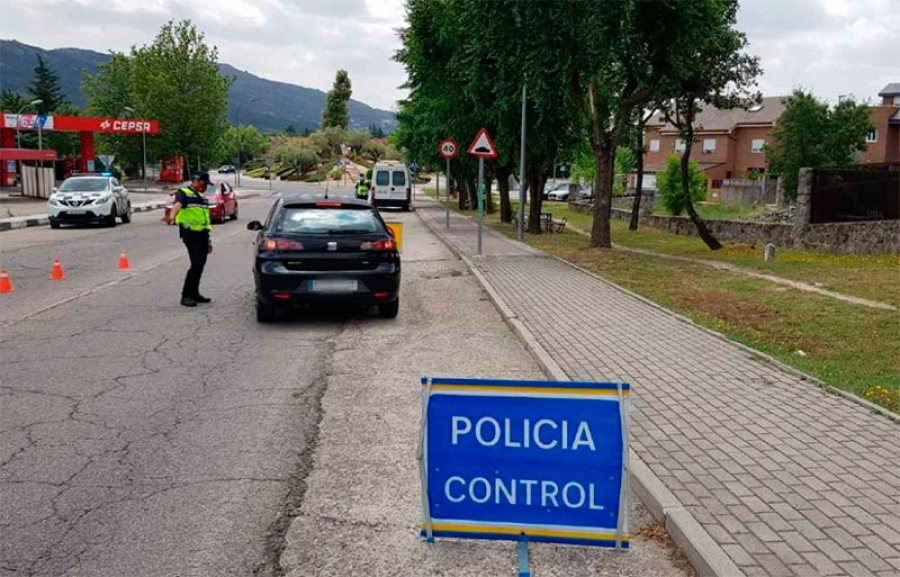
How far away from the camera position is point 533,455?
12.0 feet

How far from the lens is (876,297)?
12570 millimetres

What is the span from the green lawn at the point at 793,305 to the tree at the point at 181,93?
43.6 meters

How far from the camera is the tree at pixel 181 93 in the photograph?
5766cm

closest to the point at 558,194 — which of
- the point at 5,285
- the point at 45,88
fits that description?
the point at 5,285

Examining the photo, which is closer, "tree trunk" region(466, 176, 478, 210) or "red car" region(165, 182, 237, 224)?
"red car" region(165, 182, 237, 224)

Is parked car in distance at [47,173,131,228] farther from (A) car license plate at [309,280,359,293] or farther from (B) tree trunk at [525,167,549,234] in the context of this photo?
(A) car license plate at [309,280,359,293]

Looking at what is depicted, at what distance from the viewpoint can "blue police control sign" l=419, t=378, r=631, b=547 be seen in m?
3.64

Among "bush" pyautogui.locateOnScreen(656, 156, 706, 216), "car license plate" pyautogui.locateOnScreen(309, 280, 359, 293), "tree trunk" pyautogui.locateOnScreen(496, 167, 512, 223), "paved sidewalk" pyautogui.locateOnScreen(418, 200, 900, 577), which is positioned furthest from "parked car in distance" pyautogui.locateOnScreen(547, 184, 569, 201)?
"car license plate" pyautogui.locateOnScreen(309, 280, 359, 293)

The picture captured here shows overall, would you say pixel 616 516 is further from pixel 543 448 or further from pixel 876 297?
pixel 876 297

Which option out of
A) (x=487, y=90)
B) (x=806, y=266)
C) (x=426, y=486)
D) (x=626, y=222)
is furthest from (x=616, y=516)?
(x=626, y=222)

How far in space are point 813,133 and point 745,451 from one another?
144 feet

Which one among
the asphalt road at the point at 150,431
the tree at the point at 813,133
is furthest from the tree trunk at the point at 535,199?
the tree at the point at 813,133

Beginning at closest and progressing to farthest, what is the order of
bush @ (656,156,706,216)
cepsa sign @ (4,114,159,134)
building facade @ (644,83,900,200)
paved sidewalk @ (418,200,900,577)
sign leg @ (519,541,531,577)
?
sign leg @ (519,541,531,577) → paved sidewalk @ (418,200,900,577) → bush @ (656,156,706,216) → cepsa sign @ (4,114,159,134) → building facade @ (644,83,900,200)

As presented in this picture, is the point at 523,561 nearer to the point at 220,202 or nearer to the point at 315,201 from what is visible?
the point at 315,201
